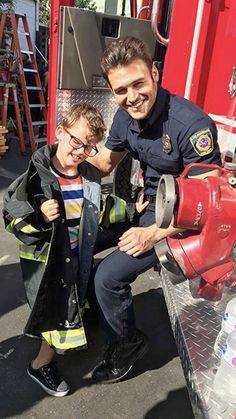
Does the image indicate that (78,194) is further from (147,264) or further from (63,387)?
(63,387)

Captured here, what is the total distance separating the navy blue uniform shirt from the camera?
1.62 meters

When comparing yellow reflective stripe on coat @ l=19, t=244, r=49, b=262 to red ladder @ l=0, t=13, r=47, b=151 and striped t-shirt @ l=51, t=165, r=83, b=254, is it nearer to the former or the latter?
striped t-shirt @ l=51, t=165, r=83, b=254

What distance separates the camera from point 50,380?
6.13 feet

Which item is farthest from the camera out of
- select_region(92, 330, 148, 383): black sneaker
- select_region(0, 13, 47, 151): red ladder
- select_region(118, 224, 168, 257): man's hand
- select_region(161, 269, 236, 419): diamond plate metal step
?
select_region(0, 13, 47, 151): red ladder

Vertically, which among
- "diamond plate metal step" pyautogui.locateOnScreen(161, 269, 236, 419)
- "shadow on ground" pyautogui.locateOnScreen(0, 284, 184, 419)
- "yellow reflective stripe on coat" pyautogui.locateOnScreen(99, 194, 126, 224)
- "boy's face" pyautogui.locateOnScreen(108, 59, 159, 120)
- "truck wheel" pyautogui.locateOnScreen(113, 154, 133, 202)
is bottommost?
"shadow on ground" pyautogui.locateOnScreen(0, 284, 184, 419)

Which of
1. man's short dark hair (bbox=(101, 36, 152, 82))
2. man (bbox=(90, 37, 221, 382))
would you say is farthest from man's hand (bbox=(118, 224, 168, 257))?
man's short dark hair (bbox=(101, 36, 152, 82))

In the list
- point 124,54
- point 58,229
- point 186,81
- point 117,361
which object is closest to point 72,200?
point 58,229

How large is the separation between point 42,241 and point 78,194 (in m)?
0.27

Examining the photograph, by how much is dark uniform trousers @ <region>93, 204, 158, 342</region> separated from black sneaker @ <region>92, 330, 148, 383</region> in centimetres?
5

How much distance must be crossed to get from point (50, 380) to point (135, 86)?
51.4 inches

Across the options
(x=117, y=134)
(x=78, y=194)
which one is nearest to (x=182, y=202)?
(x=78, y=194)

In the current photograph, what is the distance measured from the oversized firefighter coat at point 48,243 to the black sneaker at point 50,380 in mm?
213

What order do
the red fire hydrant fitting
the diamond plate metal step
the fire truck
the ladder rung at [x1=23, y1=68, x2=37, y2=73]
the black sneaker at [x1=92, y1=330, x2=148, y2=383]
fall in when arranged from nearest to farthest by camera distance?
the red fire hydrant fitting < the diamond plate metal step < the fire truck < the black sneaker at [x1=92, y1=330, x2=148, y2=383] < the ladder rung at [x1=23, y1=68, x2=37, y2=73]

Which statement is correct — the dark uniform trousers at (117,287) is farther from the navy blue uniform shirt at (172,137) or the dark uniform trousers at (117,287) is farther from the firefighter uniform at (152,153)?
the navy blue uniform shirt at (172,137)
